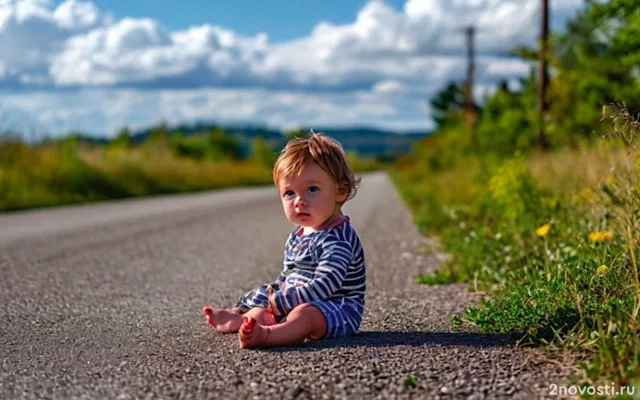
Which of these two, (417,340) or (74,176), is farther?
(74,176)


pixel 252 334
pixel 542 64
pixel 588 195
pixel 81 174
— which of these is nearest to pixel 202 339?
pixel 252 334

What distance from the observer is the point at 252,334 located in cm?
388

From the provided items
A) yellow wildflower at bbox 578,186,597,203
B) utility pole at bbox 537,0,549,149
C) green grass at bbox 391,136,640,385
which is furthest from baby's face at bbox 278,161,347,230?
utility pole at bbox 537,0,549,149

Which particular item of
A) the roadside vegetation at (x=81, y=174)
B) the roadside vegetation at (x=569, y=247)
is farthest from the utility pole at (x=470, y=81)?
the roadside vegetation at (x=569, y=247)

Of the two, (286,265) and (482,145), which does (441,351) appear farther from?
(482,145)

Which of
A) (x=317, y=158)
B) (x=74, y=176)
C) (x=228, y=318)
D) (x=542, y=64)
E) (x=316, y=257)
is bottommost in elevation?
(x=228, y=318)

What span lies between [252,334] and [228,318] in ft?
1.34

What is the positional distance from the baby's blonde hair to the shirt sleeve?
29cm

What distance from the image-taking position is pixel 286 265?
4430 mm

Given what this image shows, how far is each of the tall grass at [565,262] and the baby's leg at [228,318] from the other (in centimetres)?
100

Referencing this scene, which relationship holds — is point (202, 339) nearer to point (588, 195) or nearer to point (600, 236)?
point (600, 236)

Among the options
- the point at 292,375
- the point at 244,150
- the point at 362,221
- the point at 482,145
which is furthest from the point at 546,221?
the point at 244,150

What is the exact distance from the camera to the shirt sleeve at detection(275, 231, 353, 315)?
13.7ft

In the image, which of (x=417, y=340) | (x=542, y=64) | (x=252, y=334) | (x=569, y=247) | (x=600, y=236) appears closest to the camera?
(x=252, y=334)
